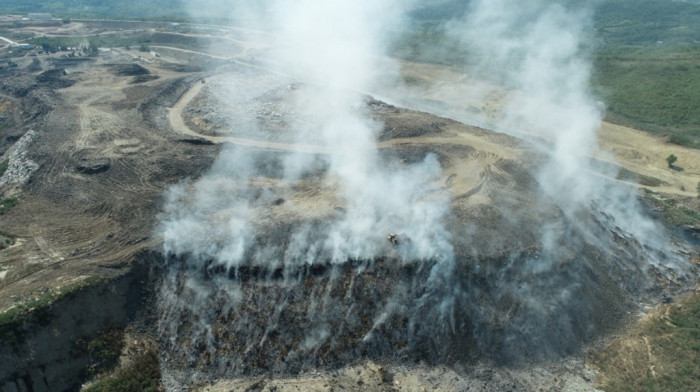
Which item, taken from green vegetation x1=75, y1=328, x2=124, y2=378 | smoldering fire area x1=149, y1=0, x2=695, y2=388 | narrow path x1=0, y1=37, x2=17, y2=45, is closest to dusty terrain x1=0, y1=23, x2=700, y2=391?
smoldering fire area x1=149, y1=0, x2=695, y2=388

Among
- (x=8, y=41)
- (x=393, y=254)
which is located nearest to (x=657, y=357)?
(x=393, y=254)

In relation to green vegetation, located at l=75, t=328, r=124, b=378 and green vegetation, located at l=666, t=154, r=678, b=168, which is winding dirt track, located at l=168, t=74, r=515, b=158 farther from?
green vegetation, located at l=75, t=328, r=124, b=378

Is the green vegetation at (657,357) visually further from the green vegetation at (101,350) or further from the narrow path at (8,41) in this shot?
the narrow path at (8,41)

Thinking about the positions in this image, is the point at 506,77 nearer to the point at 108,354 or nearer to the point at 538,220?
the point at 538,220

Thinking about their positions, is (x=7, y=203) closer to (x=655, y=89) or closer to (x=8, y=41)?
(x=8, y=41)

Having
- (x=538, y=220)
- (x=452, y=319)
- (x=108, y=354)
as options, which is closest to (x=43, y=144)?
(x=108, y=354)

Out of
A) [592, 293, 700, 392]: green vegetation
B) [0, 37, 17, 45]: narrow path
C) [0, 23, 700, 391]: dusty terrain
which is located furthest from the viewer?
[0, 37, 17, 45]: narrow path
